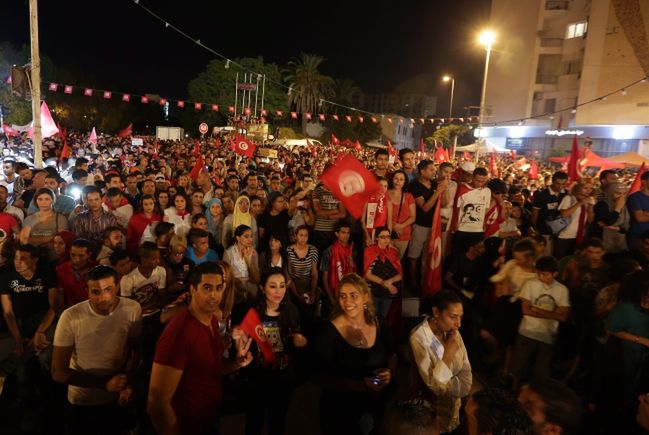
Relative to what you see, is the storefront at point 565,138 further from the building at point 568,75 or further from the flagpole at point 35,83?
the flagpole at point 35,83

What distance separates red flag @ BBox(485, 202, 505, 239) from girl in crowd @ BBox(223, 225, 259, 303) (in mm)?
3430

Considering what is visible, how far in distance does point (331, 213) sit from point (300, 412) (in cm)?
284

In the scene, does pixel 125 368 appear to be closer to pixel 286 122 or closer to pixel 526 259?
pixel 526 259

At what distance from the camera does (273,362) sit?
10.3 ft

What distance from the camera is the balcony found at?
1740 inches

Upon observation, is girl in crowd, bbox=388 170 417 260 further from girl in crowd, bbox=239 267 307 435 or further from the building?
the building

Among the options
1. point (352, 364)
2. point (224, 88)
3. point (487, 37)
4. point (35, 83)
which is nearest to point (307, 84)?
point (224, 88)

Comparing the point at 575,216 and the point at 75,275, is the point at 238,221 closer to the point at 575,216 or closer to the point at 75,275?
the point at 75,275

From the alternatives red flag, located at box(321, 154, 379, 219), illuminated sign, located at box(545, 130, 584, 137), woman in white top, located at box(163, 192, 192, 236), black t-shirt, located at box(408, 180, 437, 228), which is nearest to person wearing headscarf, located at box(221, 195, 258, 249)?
woman in white top, located at box(163, 192, 192, 236)

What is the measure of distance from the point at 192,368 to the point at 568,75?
50.5m

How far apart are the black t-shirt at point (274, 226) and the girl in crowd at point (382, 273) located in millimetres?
1827

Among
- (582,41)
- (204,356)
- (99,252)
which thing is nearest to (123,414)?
(204,356)

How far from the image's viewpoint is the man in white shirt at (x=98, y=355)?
282 centimetres

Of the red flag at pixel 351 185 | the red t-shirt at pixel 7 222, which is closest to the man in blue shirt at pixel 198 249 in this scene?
the red flag at pixel 351 185
